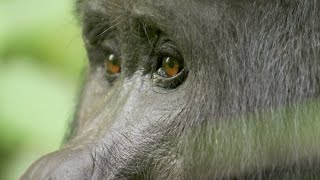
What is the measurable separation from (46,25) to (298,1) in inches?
128

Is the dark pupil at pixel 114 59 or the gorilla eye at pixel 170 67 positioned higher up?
the dark pupil at pixel 114 59

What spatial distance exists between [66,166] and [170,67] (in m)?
0.42

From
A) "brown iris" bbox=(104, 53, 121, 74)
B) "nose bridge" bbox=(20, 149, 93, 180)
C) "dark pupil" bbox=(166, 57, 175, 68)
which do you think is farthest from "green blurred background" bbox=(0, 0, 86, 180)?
"dark pupil" bbox=(166, 57, 175, 68)

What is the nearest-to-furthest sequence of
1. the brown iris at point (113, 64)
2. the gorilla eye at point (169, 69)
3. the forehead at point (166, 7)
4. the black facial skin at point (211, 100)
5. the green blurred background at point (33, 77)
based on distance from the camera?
the black facial skin at point (211, 100) < the forehead at point (166, 7) < the gorilla eye at point (169, 69) < the brown iris at point (113, 64) < the green blurred background at point (33, 77)

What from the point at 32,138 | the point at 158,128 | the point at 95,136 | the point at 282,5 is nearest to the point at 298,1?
the point at 282,5

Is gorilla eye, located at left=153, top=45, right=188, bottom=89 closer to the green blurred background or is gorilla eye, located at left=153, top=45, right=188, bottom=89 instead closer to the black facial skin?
the black facial skin

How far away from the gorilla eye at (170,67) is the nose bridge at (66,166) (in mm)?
324

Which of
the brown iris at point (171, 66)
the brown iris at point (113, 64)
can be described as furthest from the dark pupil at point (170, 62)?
the brown iris at point (113, 64)

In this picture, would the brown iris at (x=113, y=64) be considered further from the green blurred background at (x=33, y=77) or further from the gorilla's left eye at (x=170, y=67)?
the green blurred background at (x=33, y=77)

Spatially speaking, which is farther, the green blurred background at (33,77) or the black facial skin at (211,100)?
the green blurred background at (33,77)

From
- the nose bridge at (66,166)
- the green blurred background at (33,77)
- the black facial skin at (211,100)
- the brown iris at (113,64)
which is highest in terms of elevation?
the green blurred background at (33,77)

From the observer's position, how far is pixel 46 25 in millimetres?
5469

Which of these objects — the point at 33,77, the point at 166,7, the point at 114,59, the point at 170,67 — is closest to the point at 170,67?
the point at 170,67

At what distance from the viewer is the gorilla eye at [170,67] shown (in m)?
2.64
